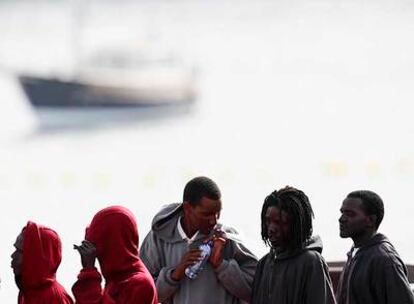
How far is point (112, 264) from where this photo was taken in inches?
187

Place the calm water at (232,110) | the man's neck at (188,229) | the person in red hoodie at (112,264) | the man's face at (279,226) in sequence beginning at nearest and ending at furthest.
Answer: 1. the person in red hoodie at (112,264)
2. the man's face at (279,226)
3. the man's neck at (188,229)
4. the calm water at (232,110)

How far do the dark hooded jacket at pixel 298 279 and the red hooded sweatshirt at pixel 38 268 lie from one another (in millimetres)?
706

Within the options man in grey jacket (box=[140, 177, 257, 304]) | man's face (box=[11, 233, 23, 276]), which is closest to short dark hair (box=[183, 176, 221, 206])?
man in grey jacket (box=[140, 177, 257, 304])

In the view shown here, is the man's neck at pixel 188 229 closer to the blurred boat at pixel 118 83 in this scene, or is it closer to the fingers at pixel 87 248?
the fingers at pixel 87 248

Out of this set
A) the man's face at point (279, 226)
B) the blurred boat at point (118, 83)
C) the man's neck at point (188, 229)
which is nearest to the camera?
the man's face at point (279, 226)

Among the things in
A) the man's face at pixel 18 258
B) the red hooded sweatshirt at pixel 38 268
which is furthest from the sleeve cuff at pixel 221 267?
the man's face at pixel 18 258

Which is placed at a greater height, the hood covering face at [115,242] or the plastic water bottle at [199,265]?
the hood covering face at [115,242]

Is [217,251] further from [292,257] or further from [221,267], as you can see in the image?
[292,257]

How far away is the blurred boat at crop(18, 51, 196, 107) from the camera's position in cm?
1039

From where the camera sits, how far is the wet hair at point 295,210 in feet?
16.3

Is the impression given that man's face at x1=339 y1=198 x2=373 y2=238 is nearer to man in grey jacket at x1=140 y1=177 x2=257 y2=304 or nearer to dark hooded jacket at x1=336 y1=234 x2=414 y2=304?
dark hooded jacket at x1=336 y1=234 x2=414 y2=304

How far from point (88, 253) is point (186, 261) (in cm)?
58

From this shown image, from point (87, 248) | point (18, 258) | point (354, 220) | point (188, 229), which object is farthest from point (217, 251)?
point (18, 258)

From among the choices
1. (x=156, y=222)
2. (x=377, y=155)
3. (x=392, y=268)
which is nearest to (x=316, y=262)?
(x=392, y=268)
